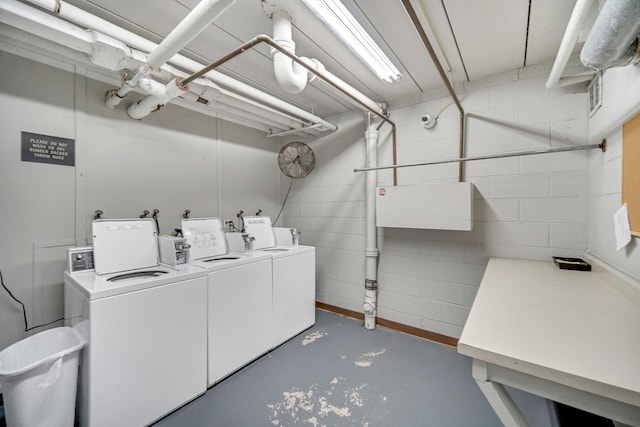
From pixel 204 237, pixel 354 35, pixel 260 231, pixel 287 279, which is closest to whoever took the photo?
pixel 354 35

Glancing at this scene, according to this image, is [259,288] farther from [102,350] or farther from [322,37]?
[322,37]

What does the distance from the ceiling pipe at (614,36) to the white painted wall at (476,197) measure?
47.5 inches

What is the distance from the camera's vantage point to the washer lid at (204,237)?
2357 mm

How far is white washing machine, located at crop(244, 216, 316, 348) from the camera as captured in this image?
8.04 ft

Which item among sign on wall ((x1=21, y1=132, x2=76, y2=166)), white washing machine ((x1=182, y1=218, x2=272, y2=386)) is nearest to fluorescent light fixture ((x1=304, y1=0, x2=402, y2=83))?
white washing machine ((x1=182, y1=218, x2=272, y2=386))

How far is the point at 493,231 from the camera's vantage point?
7.45ft

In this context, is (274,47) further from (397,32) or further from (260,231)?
(260,231)

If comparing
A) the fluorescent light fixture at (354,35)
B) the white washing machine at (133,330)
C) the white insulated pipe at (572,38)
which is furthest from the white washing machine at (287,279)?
the white insulated pipe at (572,38)

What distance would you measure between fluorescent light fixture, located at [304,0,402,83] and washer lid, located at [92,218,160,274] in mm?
2003

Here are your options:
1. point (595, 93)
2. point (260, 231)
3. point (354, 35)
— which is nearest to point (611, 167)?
point (595, 93)

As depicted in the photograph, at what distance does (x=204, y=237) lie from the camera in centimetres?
245

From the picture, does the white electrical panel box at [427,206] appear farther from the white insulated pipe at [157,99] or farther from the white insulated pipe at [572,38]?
the white insulated pipe at [157,99]

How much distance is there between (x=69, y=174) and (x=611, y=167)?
146 inches

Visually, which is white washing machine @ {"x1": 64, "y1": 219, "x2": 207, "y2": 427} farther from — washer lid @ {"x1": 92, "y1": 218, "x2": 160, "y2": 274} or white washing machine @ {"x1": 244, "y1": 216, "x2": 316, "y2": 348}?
white washing machine @ {"x1": 244, "y1": 216, "x2": 316, "y2": 348}
